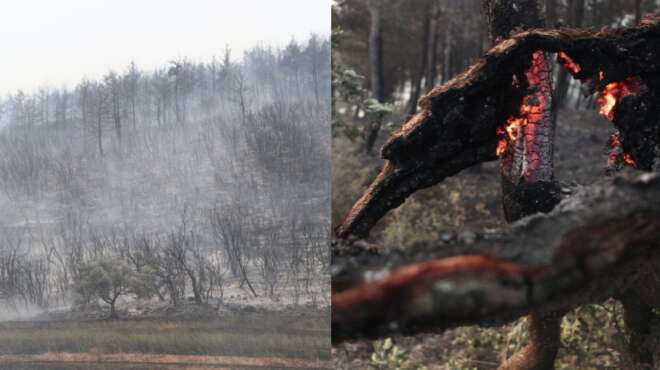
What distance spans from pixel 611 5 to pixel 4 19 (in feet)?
20.3

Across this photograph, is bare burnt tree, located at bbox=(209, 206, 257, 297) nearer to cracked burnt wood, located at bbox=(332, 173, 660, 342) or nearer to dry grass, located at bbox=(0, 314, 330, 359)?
dry grass, located at bbox=(0, 314, 330, 359)

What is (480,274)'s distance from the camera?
3.05 feet

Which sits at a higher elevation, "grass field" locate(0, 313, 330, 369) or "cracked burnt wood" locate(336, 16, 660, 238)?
"cracked burnt wood" locate(336, 16, 660, 238)

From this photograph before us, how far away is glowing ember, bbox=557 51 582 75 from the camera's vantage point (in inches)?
83.5

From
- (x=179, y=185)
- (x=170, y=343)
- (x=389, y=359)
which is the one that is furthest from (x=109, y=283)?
(x=389, y=359)

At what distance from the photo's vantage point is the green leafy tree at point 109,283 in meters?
3.73

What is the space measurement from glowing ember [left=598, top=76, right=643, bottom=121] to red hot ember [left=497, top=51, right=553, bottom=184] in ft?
0.52

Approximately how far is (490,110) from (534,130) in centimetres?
15

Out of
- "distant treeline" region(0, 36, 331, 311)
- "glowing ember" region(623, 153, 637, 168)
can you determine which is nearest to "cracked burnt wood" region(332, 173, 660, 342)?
"glowing ember" region(623, 153, 637, 168)

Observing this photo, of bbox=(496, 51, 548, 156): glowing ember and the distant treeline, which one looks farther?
the distant treeline

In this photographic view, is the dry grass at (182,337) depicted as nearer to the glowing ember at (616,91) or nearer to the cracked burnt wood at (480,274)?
the glowing ember at (616,91)

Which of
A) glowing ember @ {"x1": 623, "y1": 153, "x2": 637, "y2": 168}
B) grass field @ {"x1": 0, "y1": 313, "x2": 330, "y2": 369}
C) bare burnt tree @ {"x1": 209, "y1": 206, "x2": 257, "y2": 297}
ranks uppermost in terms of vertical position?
glowing ember @ {"x1": 623, "y1": 153, "x2": 637, "y2": 168}

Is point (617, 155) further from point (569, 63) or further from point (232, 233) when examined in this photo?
point (232, 233)

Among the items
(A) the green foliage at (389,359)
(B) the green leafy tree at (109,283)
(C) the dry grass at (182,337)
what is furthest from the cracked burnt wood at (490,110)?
(A) the green foliage at (389,359)
